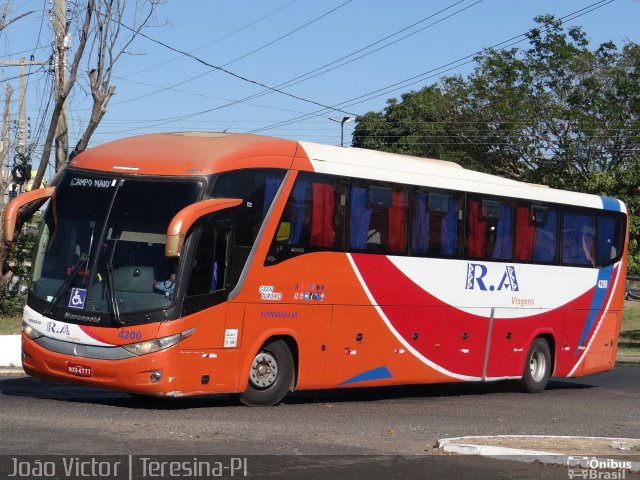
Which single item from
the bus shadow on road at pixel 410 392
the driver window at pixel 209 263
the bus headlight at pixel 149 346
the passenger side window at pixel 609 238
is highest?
the passenger side window at pixel 609 238

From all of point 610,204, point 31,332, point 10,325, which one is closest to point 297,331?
point 31,332

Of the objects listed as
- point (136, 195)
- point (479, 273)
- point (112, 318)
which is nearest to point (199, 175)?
point (136, 195)

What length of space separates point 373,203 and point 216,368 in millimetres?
3948

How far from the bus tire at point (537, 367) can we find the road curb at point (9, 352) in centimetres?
985

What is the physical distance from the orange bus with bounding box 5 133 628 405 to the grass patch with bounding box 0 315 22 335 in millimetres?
11905

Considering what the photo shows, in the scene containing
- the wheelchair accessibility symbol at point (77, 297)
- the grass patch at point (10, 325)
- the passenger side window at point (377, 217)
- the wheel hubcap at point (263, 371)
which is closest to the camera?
the wheelchair accessibility symbol at point (77, 297)

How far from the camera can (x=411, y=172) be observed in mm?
16859

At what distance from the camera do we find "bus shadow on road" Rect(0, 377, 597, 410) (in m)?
14.7

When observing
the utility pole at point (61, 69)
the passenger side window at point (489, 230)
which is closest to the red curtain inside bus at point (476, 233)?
the passenger side window at point (489, 230)

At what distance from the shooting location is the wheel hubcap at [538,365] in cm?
1992

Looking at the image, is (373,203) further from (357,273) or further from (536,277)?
(536,277)

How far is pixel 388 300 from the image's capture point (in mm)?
16281

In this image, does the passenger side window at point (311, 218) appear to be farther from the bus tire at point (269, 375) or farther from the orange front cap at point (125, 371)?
the orange front cap at point (125, 371)
